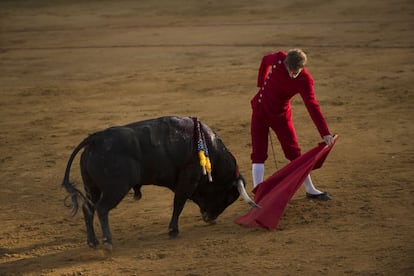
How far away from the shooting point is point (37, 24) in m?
21.0

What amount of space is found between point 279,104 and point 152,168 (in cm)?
151

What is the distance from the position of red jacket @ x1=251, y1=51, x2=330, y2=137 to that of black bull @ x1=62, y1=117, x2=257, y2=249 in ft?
2.18

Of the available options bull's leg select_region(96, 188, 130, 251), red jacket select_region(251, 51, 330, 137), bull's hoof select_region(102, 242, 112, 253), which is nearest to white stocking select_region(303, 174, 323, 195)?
red jacket select_region(251, 51, 330, 137)

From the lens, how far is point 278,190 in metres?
7.93

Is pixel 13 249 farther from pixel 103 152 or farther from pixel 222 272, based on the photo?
pixel 222 272

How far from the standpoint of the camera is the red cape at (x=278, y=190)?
7.70 metres

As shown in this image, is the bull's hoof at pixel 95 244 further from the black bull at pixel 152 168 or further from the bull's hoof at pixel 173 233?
the bull's hoof at pixel 173 233

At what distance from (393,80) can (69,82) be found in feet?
18.0

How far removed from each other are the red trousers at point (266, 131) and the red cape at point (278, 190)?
0.19 metres

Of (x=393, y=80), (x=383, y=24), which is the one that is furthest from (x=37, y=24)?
(x=393, y=80)

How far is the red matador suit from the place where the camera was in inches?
311

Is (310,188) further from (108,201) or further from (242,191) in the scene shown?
(108,201)

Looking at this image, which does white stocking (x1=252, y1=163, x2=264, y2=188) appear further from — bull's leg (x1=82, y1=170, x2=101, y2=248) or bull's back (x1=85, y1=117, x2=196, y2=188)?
bull's leg (x1=82, y1=170, x2=101, y2=248)

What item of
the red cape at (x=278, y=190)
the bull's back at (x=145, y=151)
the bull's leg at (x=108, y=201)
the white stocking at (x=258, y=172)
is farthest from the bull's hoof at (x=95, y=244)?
the white stocking at (x=258, y=172)
